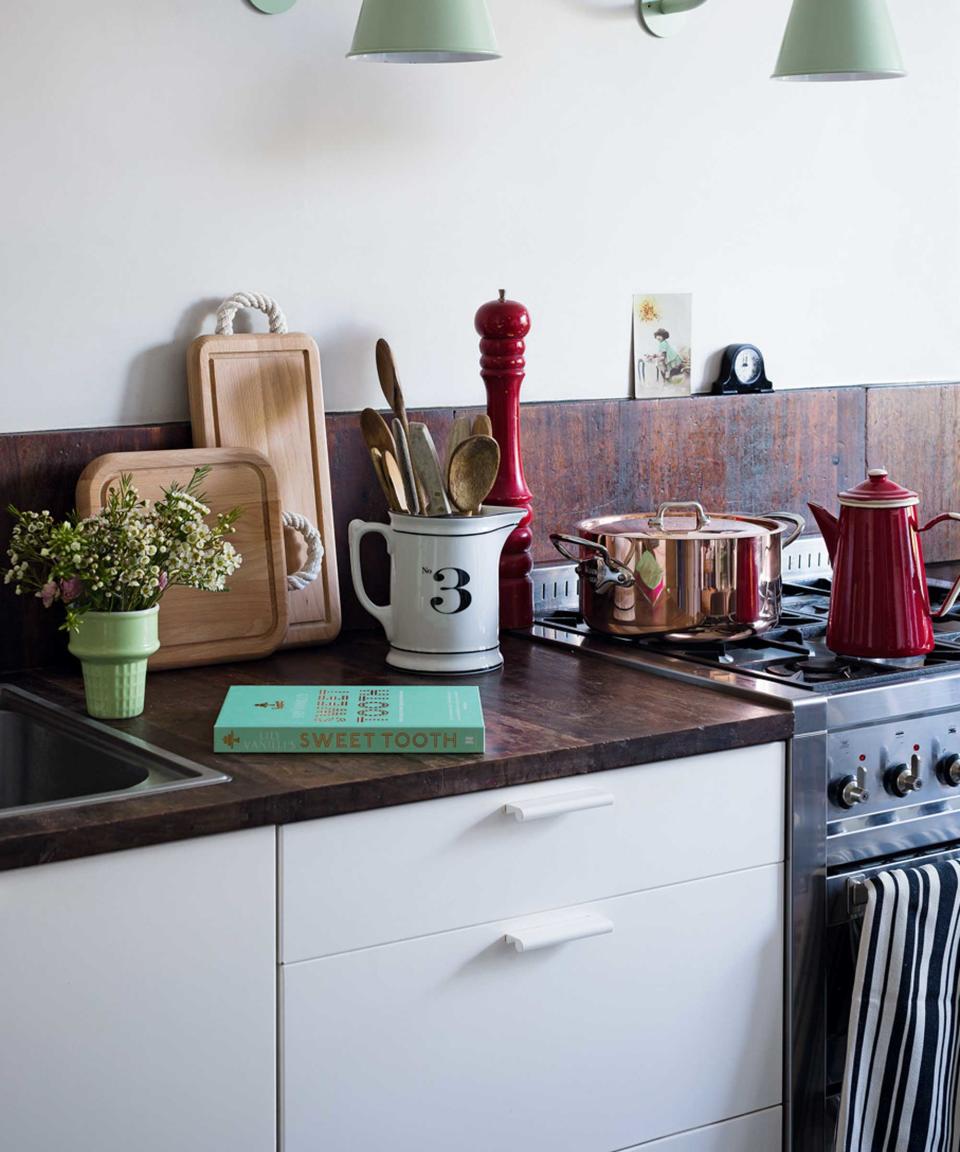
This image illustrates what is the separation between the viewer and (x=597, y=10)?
222cm

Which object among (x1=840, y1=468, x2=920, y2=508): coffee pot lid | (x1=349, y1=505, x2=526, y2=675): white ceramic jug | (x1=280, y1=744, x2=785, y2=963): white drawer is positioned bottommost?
(x1=280, y1=744, x2=785, y2=963): white drawer

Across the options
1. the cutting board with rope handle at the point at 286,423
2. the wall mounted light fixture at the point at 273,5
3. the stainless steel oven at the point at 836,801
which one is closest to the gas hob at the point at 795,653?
the stainless steel oven at the point at 836,801

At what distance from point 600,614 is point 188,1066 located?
2.79ft

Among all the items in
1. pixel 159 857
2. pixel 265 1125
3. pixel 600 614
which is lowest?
pixel 265 1125

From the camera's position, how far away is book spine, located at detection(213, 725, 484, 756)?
148 centimetres

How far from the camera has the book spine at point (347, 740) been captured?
148cm

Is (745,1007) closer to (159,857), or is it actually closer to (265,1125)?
(265,1125)

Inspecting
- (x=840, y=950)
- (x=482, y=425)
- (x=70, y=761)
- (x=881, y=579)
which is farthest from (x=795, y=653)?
(x=70, y=761)

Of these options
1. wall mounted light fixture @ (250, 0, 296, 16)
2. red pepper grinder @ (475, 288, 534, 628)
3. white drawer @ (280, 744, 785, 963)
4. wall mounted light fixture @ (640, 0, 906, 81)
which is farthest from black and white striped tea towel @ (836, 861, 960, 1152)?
wall mounted light fixture @ (250, 0, 296, 16)

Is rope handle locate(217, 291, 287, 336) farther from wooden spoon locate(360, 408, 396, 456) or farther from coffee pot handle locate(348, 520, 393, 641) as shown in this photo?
coffee pot handle locate(348, 520, 393, 641)

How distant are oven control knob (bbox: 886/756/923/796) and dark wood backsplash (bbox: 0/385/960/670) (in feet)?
2.18

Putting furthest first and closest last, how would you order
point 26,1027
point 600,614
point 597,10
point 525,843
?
1. point 597,10
2. point 600,614
3. point 525,843
4. point 26,1027

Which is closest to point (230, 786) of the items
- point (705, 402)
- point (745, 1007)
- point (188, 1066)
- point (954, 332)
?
point (188, 1066)

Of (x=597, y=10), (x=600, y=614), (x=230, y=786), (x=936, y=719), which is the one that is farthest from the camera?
(x=597, y=10)
